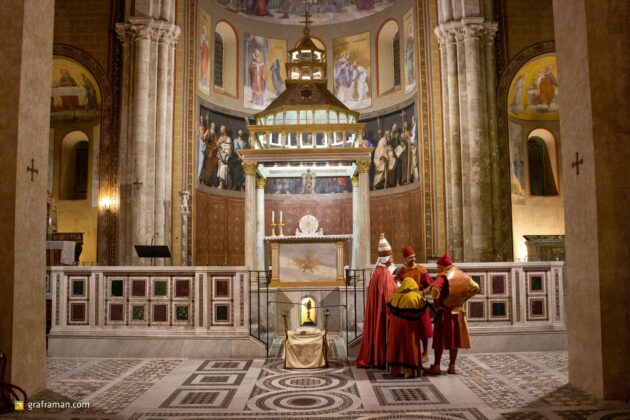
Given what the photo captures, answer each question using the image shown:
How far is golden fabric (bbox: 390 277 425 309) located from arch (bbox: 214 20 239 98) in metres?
14.8

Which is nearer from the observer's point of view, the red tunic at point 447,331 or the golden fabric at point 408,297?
the golden fabric at point 408,297

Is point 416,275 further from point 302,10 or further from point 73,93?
point 302,10

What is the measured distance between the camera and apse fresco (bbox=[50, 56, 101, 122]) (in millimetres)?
17203

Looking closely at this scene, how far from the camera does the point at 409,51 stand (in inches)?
776

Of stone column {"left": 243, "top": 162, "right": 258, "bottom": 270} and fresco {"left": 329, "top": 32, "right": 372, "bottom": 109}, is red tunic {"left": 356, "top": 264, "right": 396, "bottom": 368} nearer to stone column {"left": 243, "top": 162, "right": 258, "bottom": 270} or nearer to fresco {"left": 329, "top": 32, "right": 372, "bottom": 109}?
stone column {"left": 243, "top": 162, "right": 258, "bottom": 270}

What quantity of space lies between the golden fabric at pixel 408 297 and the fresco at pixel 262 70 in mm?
15102

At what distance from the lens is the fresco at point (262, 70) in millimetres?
21969

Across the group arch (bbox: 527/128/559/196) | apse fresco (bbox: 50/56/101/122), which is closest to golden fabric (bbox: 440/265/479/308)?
arch (bbox: 527/128/559/196)

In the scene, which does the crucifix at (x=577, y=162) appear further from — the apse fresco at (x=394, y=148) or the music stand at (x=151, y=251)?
the apse fresco at (x=394, y=148)

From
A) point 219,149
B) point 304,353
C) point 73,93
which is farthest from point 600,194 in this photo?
point 73,93

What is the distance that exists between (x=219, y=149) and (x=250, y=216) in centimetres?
686

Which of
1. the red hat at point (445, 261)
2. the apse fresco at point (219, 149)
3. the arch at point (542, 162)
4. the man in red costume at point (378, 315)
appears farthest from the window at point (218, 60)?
the red hat at point (445, 261)

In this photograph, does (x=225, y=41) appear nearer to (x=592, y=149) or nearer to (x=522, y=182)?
(x=522, y=182)

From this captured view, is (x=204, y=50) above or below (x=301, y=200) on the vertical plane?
above
